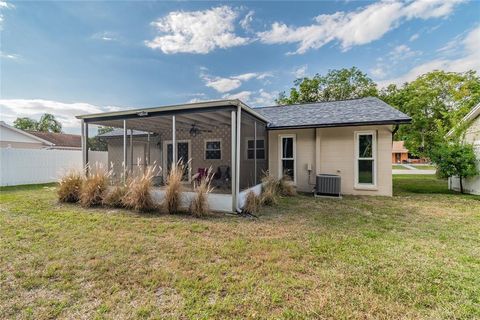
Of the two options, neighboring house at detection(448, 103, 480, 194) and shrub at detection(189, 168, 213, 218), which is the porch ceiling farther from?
neighboring house at detection(448, 103, 480, 194)

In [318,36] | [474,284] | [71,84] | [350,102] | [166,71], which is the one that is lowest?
[474,284]

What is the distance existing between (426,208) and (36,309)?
8.10 metres

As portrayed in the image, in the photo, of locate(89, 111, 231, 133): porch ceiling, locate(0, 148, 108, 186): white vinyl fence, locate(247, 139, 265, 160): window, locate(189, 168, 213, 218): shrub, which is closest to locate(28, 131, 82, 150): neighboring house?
locate(0, 148, 108, 186): white vinyl fence

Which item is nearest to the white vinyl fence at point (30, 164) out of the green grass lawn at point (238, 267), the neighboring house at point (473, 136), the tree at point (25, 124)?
the green grass lawn at point (238, 267)

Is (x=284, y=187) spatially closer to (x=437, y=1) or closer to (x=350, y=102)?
(x=350, y=102)

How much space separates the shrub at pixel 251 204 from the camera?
5.56m

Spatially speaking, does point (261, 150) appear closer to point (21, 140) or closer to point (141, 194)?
point (141, 194)

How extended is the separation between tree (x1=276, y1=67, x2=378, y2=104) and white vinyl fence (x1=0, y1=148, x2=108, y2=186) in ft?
65.6

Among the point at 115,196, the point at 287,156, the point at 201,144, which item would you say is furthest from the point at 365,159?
the point at 115,196

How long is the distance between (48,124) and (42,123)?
2.93 ft

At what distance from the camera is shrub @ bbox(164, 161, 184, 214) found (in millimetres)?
5266

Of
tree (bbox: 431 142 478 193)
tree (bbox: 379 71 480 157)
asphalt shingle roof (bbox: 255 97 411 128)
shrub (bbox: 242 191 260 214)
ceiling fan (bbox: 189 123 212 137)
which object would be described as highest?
tree (bbox: 379 71 480 157)

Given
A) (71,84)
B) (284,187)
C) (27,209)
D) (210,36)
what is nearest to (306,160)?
(284,187)

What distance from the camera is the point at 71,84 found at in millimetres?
10609
